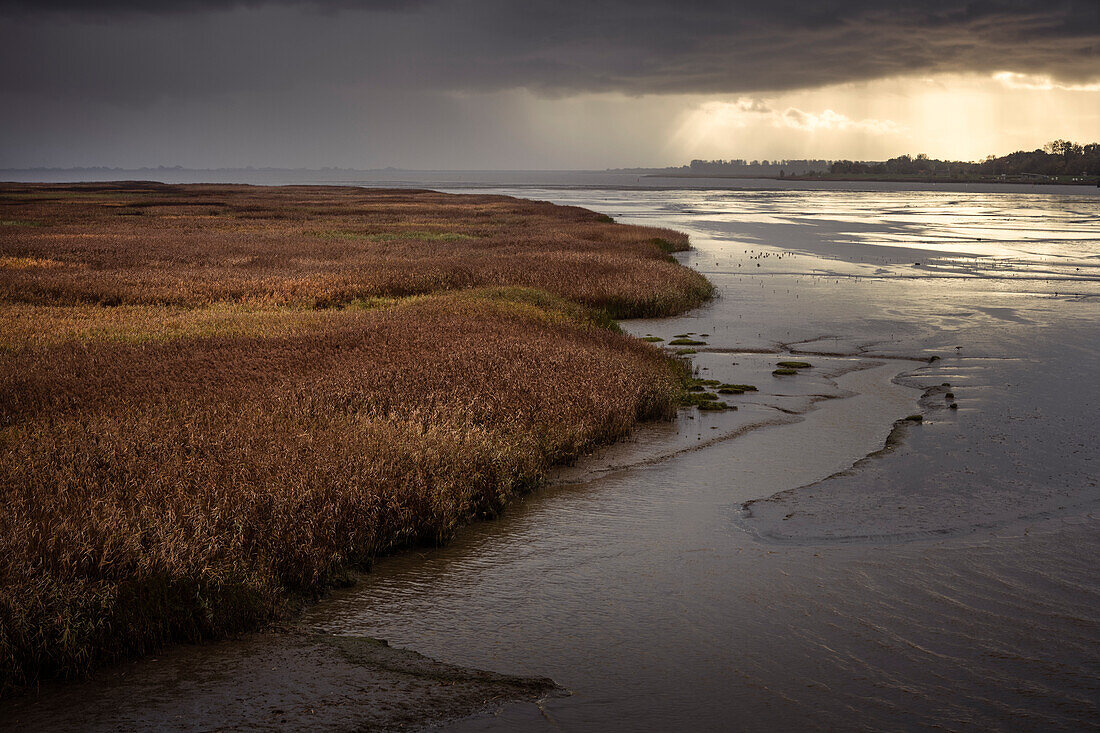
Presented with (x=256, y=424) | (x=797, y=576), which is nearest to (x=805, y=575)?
(x=797, y=576)

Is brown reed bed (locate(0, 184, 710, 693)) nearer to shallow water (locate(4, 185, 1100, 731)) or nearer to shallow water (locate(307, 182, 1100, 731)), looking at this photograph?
shallow water (locate(4, 185, 1100, 731))

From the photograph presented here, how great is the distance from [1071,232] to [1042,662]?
7162 centimetres

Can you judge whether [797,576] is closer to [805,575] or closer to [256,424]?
[805,575]

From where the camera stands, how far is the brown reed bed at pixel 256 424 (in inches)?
273

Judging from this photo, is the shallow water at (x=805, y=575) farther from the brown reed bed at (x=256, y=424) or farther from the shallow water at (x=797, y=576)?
the brown reed bed at (x=256, y=424)

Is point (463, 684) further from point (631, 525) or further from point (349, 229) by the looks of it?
point (349, 229)

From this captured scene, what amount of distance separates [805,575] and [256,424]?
6.94 m

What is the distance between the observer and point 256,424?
10.9 m

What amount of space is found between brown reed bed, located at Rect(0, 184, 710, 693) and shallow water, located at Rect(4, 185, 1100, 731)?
21.6 inches

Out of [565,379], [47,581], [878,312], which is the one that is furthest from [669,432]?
[878,312]

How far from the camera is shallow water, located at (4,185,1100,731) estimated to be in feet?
21.1

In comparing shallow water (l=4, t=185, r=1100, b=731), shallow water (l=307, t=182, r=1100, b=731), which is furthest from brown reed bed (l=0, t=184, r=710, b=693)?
shallow water (l=307, t=182, r=1100, b=731)

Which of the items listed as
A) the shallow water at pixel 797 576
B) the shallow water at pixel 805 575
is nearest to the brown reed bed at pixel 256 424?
the shallow water at pixel 797 576

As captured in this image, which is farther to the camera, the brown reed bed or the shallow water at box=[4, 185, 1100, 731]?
the brown reed bed
